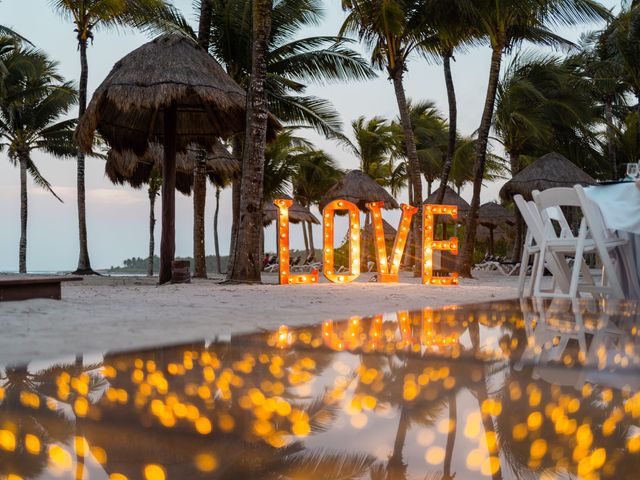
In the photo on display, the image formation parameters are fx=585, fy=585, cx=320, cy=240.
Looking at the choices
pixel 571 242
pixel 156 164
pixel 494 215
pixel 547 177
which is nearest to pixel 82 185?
pixel 156 164

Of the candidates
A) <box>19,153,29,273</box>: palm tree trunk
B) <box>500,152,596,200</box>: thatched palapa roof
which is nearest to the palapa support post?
<box>500,152,596,200</box>: thatched palapa roof

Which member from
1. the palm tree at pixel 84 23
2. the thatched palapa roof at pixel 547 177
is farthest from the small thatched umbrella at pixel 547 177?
the palm tree at pixel 84 23

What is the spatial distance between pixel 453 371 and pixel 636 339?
132 cm

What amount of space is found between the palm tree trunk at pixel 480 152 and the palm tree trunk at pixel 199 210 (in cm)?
578

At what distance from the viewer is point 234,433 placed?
123 centimetres

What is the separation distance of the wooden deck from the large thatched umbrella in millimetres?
4201

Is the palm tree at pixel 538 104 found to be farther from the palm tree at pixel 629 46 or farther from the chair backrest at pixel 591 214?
the chair backrest at pixel 591 214

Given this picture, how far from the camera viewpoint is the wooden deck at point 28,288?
4637mm

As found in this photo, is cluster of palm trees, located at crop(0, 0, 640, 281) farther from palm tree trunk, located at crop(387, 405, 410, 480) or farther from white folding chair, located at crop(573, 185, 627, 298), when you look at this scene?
palm tree trunk, located at crop(387, 405, 410, 480)

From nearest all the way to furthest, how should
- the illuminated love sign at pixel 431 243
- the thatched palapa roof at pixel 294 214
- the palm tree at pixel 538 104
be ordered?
the illuminated love sign at pixel 431 243, the palm tree at pixel 538 104, the thatched palapa roof at pixel 294 214

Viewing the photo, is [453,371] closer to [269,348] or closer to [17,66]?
[269,348]

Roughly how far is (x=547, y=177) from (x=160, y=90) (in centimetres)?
1155

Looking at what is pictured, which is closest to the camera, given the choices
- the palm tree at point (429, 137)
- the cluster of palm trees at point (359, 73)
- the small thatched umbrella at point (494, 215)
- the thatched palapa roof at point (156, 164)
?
the cluster of palm trees at point (359, 73)

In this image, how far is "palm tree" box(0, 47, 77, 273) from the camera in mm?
20828
